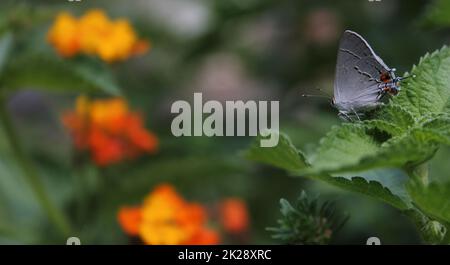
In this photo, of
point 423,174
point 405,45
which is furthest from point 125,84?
point 423,174

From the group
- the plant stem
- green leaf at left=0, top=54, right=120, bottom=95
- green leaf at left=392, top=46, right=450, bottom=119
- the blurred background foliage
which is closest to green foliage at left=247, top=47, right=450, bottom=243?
green leaf at left=392, top=46, right=450, bottom=119

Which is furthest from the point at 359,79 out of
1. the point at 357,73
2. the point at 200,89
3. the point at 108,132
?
the point at 200,89

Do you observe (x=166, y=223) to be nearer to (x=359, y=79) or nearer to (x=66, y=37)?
(x=359, y=79)

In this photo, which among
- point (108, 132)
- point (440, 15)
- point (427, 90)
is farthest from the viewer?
point (108, 132)

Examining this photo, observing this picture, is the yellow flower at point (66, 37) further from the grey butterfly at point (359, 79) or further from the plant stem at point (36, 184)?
the grey butterfly at point (359, 79)

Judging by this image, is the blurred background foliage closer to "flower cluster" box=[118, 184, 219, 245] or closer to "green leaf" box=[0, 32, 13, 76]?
"green leaf" box=[0, 32, 13, 76]

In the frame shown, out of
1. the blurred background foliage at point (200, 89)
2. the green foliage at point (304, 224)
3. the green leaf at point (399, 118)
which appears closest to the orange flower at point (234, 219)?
the blurred background foliage at point (200, 89)

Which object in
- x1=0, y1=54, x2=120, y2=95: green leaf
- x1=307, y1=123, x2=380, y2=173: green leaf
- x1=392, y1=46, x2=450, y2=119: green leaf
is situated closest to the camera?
x1=307, y1=123, x2=380, y2=173: green leaf
